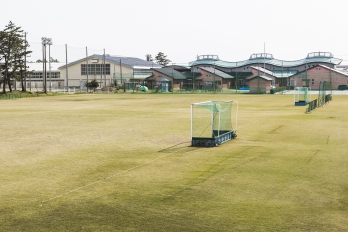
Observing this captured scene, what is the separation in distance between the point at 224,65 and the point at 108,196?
387 ft

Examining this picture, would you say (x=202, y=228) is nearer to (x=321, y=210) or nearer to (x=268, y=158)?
(x=321, y=210)

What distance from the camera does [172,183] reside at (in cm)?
1135

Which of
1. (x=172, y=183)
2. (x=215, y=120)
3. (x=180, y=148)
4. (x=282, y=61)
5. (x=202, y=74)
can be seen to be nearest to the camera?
(x=172, y=183)

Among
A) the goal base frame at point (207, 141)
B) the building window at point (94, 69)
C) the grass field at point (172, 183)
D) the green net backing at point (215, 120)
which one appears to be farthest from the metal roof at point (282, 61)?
the grass field at point (172, 183)

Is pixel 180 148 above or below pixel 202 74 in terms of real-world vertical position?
below

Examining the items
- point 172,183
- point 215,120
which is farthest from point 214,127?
point 172,183

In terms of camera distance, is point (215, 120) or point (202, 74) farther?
point (202, 74)

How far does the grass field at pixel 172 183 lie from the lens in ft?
28.0

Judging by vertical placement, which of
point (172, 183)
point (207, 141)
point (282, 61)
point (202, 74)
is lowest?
point (172, 183)

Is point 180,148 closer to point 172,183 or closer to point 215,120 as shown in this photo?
point 215,120

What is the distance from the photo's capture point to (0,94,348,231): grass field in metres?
8.53

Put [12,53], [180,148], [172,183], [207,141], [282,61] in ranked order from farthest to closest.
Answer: [282,61], [12,53], [207,141], [180,148], [172,183]

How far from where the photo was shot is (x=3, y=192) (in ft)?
35.0

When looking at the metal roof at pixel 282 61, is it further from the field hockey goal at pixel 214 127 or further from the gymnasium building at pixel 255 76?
the field hockey goal at pixel 214 127
